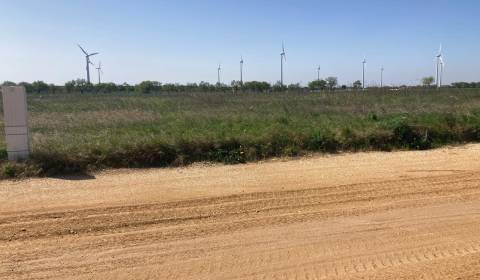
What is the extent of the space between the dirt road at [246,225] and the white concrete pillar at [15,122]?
1.03m

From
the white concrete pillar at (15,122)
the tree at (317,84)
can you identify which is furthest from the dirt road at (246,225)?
the tree at (317,84)

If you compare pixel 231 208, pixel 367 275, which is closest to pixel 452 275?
pixel 367 275

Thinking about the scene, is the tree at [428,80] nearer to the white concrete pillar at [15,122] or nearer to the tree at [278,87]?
the tree at [278,87]

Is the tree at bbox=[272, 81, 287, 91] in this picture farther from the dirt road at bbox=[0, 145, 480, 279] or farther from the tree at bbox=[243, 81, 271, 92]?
the dirt road at bbox=[0, 145, 480, 279]

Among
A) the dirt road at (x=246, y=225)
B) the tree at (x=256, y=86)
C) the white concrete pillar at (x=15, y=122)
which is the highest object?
the tree at (x=256, y=86)

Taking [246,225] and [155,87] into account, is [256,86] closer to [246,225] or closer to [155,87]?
[155,87]

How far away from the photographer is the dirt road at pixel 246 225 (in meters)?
4.86

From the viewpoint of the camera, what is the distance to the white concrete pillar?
371 inches

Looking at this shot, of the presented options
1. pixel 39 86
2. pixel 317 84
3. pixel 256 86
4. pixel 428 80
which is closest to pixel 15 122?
pixel 256 86

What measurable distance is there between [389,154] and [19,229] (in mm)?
8707

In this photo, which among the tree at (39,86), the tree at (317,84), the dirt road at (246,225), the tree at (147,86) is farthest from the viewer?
the tree at (317,84)

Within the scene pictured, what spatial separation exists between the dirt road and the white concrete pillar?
3.38 feet

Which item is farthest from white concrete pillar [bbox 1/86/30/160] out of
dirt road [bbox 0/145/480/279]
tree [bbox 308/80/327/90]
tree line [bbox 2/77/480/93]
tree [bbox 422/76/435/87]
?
tree [bbox 422/76/435/87]

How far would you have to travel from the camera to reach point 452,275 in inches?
182
